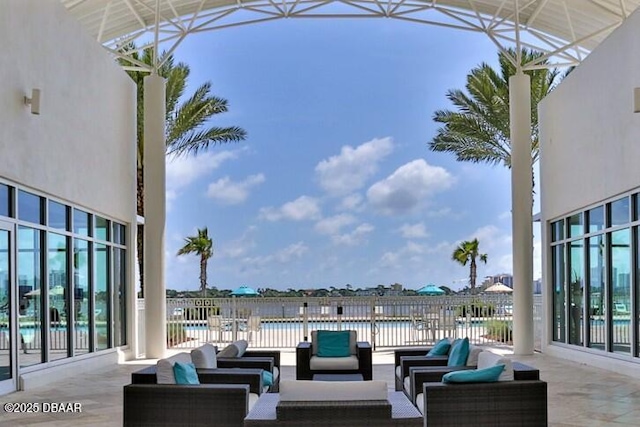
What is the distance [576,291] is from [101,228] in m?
8.45

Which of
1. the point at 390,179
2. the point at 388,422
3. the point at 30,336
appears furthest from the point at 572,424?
the point at 390,179

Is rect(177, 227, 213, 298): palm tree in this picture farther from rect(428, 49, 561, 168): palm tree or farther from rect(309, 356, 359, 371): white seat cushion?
rect(309, 356, 359, 371): white seat cushion

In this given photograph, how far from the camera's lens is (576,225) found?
1362cm

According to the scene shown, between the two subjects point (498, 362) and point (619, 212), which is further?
point (619, 212)

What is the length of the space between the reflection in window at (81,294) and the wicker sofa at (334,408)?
773cm

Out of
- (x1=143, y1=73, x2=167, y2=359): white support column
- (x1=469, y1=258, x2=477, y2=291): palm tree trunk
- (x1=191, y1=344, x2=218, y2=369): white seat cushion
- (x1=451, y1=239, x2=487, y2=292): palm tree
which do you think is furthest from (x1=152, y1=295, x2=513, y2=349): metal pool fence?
(x1=451, y1=239, x2=487, y2=292): palm tree

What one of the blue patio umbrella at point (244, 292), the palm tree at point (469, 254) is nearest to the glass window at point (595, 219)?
the blue patio umbrella at point (244, 292)

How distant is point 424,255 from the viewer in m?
36.0

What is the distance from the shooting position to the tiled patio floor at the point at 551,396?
7.62 meters

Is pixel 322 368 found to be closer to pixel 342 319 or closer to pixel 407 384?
pixel 407 384

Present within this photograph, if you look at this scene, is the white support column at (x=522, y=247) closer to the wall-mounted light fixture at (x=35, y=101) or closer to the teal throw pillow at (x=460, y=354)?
the teal throw pillow at (x=460, y=354)

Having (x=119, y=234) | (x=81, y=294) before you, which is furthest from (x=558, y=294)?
(x=81, y=294)

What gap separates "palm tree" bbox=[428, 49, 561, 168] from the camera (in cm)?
2042

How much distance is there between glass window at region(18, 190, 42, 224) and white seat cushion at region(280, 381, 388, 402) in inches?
248
